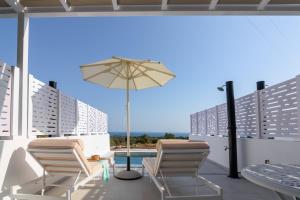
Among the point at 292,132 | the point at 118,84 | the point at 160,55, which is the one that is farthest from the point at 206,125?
the point at 160,55

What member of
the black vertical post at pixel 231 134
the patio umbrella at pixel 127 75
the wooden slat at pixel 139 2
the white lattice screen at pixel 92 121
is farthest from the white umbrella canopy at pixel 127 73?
the white lattice screen at pixel 92 121

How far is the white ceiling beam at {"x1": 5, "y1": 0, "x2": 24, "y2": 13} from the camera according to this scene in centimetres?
478

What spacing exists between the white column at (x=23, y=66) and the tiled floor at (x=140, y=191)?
1477 millimetres

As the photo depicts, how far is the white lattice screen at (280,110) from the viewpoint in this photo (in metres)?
4.96

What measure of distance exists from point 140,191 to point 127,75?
9.36 feet

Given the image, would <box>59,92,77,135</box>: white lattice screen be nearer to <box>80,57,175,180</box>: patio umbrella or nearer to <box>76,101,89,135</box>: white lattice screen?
<box>76,101,89,135</box>: white lattice screen

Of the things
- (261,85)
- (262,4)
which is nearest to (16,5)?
(262,4)

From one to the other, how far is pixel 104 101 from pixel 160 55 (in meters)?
12.8

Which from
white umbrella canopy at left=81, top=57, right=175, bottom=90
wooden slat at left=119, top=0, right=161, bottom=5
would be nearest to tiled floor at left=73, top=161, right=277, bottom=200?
white umbrella canopy at left=81, top=57, right=175, bottom=90

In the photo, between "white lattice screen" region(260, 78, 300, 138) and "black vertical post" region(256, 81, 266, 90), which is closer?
"white lattice screen" region(260, 78, 300, 138)

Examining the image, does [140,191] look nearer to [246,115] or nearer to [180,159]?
[180,159]

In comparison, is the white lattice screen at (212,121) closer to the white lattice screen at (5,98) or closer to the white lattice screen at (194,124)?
the white lattice screen at (194,124)

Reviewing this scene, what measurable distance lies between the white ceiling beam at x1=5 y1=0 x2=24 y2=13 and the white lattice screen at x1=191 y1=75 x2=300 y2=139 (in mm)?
4919

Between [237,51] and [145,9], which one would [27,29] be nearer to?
[145,9]
